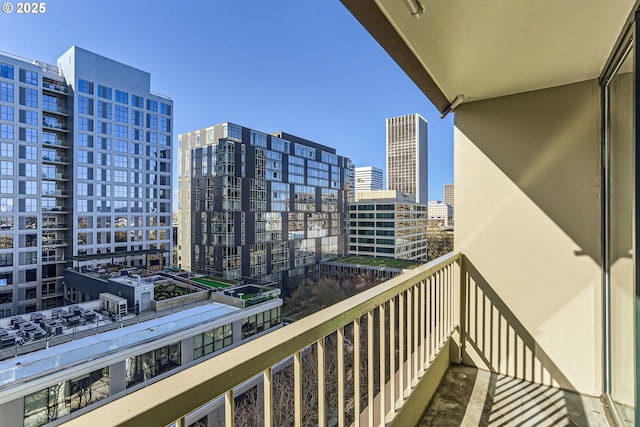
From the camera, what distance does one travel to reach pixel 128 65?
52.8ft

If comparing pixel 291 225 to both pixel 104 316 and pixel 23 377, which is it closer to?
pixel 104 316

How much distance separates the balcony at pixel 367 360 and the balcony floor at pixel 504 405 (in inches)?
1.1

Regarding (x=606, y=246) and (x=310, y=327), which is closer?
(x=310, y=327)

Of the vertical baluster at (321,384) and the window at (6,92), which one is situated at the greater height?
the window at (6,92)

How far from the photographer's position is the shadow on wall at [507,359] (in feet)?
4.76

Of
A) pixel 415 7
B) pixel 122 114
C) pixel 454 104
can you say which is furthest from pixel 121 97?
pixel 415 7

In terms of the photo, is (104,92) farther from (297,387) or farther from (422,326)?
(297,387)

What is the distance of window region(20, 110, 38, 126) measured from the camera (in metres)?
13.1

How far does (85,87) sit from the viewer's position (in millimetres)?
14195

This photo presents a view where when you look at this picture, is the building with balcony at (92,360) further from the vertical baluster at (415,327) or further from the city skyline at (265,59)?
the city skyline at (265,59)

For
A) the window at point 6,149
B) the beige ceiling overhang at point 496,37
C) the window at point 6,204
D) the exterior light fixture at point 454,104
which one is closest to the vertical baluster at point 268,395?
the beige ceiling overhang at point 496,37

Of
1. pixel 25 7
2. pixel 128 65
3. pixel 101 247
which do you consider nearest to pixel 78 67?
pixel 128 65

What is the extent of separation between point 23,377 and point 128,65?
1802cm

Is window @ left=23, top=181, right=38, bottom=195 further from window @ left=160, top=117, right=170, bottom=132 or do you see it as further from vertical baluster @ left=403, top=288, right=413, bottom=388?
vertical baluster @ left=403, top=288, right=413, bottom=388
